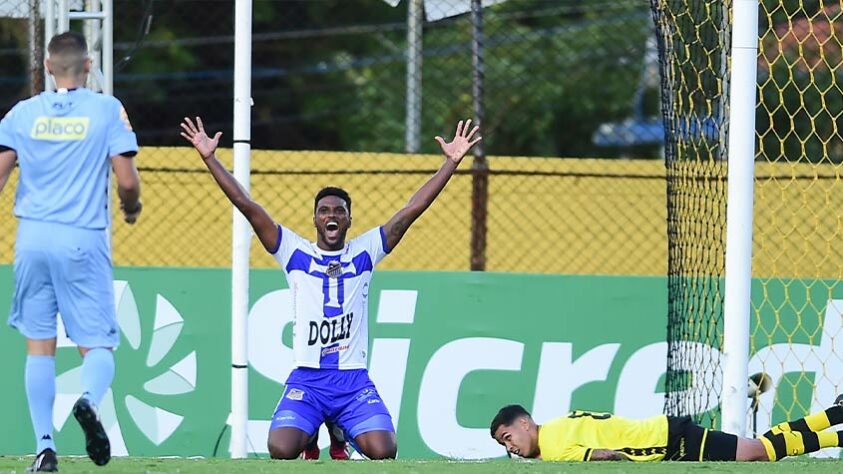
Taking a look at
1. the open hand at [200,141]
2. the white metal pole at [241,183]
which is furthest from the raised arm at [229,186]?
the white metal pole at [241,183]

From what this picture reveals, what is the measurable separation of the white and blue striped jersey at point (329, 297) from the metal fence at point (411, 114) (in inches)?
89.8

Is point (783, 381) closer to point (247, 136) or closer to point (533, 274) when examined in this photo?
point (533, 274)

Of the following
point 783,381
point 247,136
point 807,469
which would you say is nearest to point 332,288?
point 247,136

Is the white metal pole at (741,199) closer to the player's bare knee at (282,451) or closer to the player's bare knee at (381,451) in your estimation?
the player's bare knee at (381,451)

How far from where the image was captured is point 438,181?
8359 millimetres

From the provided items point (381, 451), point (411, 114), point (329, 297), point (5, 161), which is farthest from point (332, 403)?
point (411, 114)

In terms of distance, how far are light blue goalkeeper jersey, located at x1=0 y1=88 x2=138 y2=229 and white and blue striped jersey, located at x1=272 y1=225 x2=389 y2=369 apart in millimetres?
2348

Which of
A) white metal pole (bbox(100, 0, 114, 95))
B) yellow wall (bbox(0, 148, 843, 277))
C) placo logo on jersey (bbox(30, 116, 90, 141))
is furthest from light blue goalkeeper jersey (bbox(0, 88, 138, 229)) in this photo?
yellow wall (bbox(0, 148, 843, 277))

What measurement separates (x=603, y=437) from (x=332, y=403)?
1558 millimetres

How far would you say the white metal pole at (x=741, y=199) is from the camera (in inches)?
339

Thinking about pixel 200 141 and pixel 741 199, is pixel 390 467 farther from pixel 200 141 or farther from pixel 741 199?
pixel 741 199

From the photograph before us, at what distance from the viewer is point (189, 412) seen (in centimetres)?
1031

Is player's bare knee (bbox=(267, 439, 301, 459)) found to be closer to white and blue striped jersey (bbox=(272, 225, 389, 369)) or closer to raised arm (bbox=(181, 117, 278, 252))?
white and blue striped jersey (bbox=(272, 225, 389, 369))

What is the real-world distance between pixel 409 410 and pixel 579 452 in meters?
2.32
